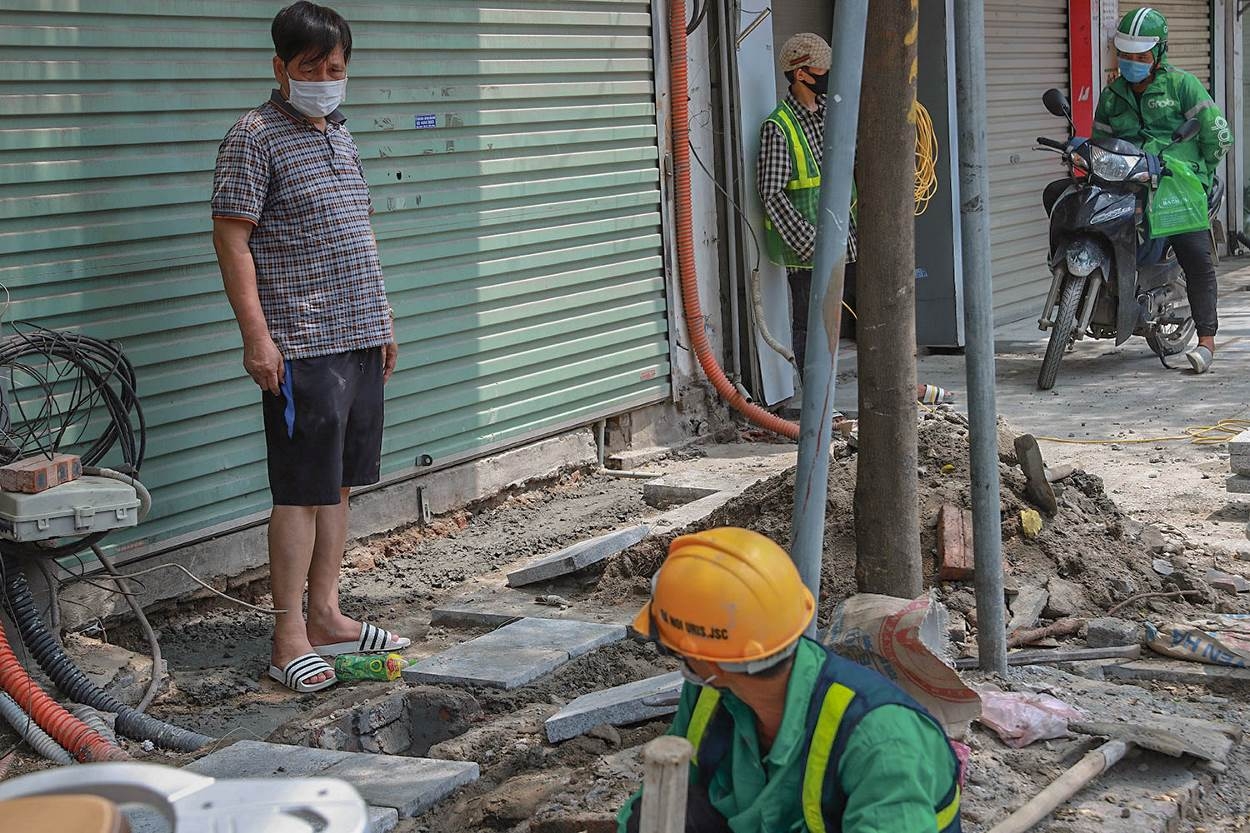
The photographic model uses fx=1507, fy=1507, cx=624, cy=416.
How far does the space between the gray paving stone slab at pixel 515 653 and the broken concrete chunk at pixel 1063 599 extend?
149 cm

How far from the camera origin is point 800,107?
8.54 metres

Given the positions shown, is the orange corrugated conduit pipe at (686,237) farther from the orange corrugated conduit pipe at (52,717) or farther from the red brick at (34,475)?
the orange corrugated conduit pipe at (52,717)

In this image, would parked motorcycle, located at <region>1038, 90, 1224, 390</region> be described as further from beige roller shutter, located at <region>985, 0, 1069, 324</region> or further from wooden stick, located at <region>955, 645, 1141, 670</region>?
wooden stick, located at <region>955, 645, 1141, 670</region>

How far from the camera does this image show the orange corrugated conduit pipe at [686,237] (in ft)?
26.8

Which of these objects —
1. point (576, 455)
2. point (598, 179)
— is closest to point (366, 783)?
point (576, 455)

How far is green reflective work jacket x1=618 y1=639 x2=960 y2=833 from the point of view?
8.21ft

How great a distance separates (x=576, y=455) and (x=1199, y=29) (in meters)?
12.2

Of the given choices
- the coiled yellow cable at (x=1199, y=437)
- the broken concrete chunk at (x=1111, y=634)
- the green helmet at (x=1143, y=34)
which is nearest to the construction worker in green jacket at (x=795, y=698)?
the broken concrete chunk at (x=1111, y=634)

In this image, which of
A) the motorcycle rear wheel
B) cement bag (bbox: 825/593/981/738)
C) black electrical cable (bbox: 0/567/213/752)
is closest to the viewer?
cement bag (bbox: 825/593/981/738)

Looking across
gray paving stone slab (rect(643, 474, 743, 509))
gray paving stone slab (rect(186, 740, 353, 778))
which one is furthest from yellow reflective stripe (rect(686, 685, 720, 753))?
gray paving stone slab (rect(643, 474, 743, 509))

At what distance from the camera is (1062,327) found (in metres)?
9.34

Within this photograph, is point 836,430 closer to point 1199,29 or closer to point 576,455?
point 576,455

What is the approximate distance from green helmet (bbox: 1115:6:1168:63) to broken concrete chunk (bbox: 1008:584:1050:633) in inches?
208

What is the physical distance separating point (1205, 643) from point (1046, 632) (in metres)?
0.51
